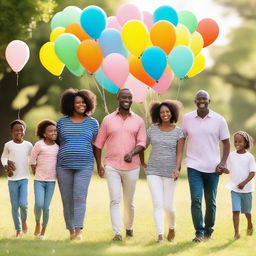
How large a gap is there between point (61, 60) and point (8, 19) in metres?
7.35

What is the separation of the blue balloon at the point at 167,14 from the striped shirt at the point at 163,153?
2.25 m

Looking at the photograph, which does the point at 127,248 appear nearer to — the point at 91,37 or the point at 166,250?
the point at 166,250

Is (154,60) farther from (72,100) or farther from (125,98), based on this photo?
(72,100)

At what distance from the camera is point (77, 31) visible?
409 inches

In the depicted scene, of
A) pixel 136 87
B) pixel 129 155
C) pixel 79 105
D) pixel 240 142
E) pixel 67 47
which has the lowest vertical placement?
pixel 129 155

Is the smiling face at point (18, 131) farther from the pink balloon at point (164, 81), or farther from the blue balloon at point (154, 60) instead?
the pink balloon at point (164, 81)

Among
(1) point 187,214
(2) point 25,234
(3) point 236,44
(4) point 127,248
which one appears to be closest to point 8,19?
(1) point 187,214

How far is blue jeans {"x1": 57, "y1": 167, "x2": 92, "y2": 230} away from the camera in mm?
8758

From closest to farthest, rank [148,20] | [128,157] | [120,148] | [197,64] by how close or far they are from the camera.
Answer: [128,157] → [120,148] → [197,64] → [148,20]

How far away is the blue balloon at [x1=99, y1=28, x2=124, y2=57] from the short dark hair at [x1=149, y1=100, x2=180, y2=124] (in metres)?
1.41

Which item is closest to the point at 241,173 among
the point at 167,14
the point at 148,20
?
the point at 167,14

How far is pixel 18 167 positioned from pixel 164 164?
1.89m

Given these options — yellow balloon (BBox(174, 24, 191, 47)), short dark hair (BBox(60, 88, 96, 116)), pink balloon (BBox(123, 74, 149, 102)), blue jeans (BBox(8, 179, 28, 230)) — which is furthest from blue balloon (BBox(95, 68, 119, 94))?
blue jeans (BBox(8, 179, 28, 230))

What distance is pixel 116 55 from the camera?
9734 mm
